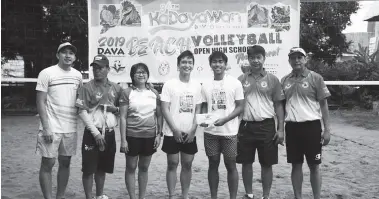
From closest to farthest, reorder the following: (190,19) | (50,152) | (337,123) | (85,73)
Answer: (50,152) < (190,19) < (337,123) < (85,73)

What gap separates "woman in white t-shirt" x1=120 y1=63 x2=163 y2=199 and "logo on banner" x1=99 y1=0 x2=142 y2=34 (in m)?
1.44

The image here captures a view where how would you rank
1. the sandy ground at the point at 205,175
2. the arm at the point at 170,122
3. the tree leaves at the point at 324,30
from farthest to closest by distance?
the tree leaves at the point at 324,30 < the sandy ground at the point at 205,175 < the arm at the point at 170,122

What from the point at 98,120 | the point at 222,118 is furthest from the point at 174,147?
the point at 98,120

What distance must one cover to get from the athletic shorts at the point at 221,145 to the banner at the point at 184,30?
155 centimetres

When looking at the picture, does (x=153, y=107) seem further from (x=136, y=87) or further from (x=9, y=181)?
(x=9, y=181)

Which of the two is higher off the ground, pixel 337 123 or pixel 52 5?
pixel 52 5

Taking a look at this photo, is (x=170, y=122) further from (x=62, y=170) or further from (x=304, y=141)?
(x=304, y=141)

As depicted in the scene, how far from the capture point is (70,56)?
430cm

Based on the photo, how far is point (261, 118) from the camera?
4.43 m

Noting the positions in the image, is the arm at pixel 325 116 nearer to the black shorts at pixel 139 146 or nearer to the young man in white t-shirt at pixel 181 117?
the young man in white t-shirt at pixel 181 117

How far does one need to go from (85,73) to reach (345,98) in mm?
10360

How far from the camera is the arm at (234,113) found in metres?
4.29

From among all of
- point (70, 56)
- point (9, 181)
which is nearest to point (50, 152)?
point (70, 56)

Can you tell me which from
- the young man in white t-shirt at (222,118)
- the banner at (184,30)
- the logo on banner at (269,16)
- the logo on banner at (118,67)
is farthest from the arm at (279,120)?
the logo on banner at (118,67)
